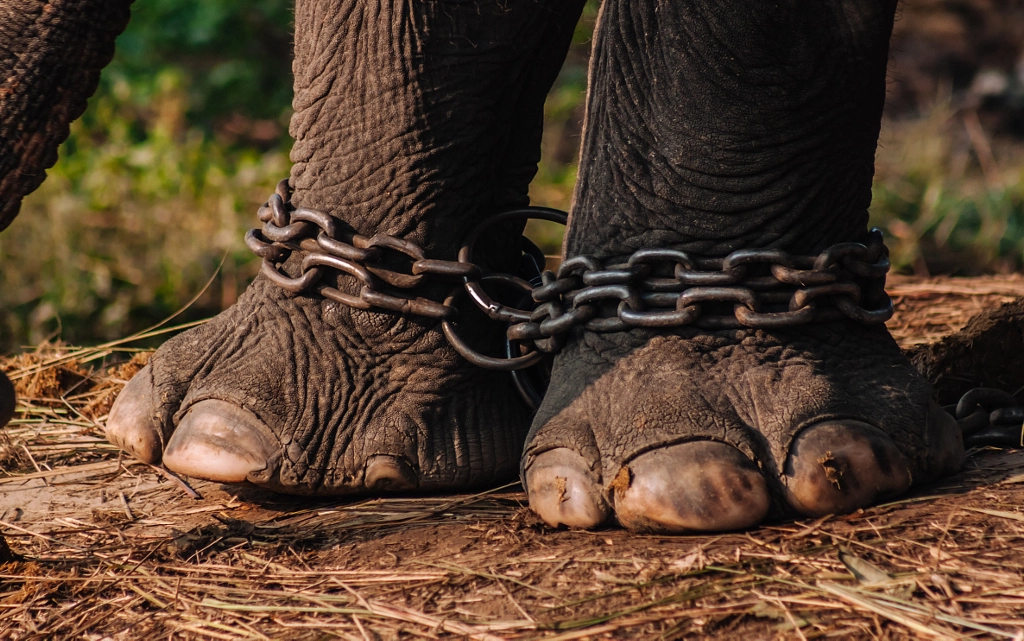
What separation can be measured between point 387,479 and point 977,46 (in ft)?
19.6

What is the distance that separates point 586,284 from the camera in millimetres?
1562

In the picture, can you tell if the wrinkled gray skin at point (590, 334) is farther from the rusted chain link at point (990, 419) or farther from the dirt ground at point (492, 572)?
the rusted chain link at point (990, 419)

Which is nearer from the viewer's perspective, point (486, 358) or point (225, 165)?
point (486, 358)

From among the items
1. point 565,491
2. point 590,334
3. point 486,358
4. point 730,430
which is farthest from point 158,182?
point 730,430

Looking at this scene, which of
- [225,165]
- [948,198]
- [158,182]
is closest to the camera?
[948,198]

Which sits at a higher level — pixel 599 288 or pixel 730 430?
pixel 599 288

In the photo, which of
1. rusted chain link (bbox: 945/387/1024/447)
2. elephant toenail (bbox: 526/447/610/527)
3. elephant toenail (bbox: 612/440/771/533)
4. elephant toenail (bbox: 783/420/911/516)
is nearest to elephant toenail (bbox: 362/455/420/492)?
elephant toenail (bbox: 526/447/610/527)

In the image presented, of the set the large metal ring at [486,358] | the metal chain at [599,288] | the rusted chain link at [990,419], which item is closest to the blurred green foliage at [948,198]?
the rusted chain link at [990,419]

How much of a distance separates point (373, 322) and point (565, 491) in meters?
0.46

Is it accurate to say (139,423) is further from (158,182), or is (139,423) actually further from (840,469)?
(158,182)

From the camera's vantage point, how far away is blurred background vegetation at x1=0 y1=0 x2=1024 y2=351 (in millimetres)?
3803

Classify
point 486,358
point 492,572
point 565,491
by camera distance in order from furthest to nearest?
point 486,358
point 565,491
point 492,572

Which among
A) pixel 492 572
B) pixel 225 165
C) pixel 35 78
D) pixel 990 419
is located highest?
pixel 35 78

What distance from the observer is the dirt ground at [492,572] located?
1.18 m
